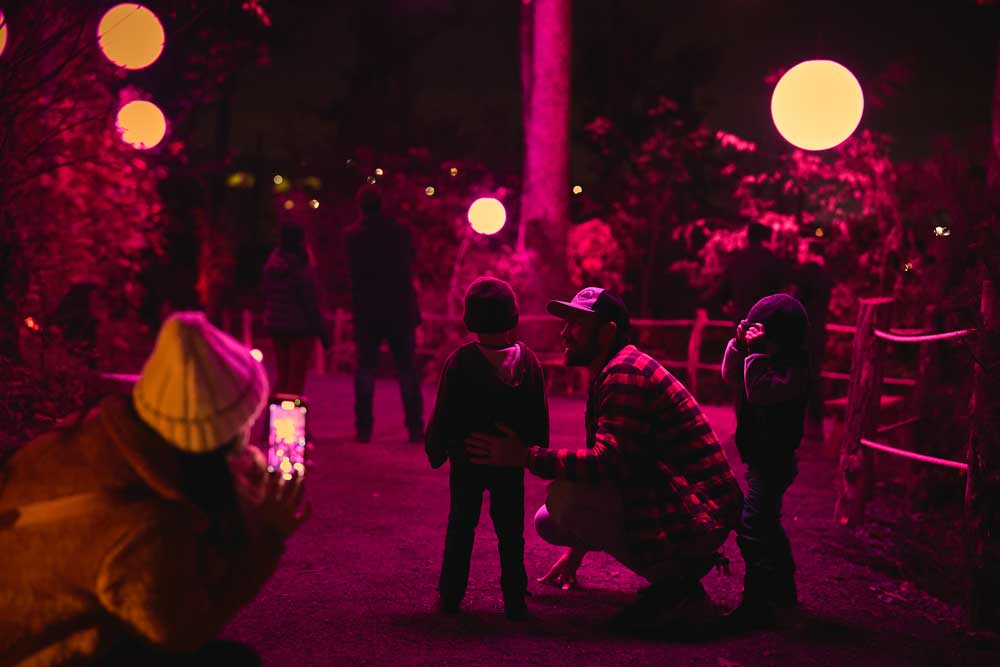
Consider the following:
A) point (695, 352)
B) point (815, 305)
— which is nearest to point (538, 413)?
point (815, 305)

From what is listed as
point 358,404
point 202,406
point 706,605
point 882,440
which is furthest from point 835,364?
point 202,406

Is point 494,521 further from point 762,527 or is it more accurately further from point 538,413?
point 762,527

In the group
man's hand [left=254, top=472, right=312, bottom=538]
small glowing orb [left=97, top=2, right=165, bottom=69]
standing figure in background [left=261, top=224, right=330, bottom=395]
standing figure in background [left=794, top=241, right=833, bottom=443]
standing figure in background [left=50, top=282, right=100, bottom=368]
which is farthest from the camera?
standing figure in background [left=794, top=241, right=833, bottom=443]

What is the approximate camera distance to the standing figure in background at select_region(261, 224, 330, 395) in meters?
8.48

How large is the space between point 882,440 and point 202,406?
7.83 m

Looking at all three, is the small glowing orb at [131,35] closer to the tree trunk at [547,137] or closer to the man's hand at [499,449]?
the man's hand at [499,449]

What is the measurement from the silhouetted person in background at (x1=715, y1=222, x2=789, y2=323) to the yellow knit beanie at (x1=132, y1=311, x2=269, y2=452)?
707cm

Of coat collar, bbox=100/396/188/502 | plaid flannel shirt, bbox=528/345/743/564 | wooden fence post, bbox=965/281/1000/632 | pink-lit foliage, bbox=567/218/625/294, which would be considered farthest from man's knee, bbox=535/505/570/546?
pink-lit foliage, bbox=567/218/625/294

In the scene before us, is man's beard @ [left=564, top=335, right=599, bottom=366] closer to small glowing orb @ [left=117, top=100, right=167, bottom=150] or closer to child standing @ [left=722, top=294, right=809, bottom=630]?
child standing @ [left=722, top=294, right=809, bottom=630]

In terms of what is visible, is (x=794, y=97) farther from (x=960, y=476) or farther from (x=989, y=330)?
(x=989, y=330)

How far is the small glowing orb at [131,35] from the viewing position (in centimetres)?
689

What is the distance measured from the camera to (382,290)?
8508 millimetres

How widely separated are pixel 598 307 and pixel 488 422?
656mm

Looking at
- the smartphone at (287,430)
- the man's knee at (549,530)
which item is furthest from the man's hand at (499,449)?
the smartphone at (287,430)
